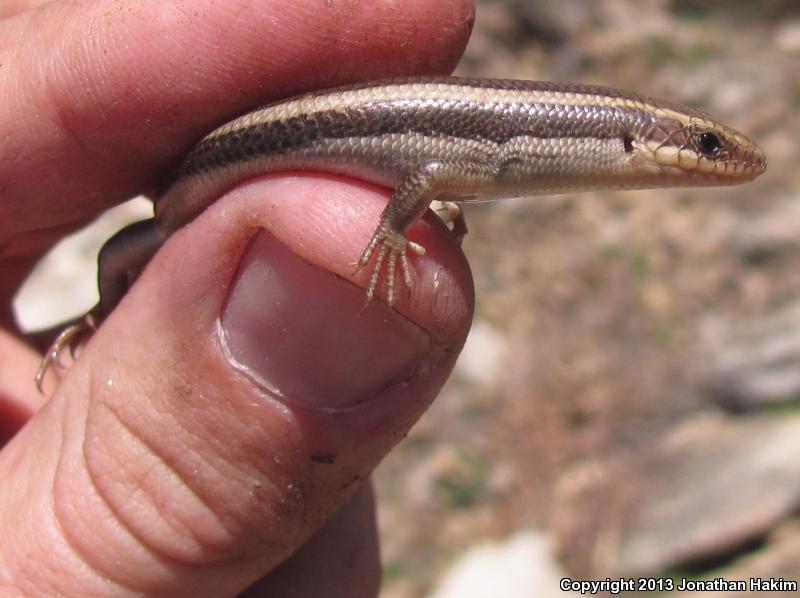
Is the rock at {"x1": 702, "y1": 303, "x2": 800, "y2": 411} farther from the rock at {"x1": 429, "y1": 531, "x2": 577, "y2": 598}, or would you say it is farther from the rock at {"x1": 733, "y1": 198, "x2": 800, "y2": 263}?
the rock at {"x1": 429, "y1": 531, "x2": 577, "y2": 598}

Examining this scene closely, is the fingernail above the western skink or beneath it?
beneath

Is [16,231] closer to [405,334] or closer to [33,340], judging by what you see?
[33,340]

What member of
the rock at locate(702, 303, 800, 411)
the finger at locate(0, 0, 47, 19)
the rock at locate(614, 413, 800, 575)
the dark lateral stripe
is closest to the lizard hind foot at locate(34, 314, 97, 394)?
the dark lateral stripe

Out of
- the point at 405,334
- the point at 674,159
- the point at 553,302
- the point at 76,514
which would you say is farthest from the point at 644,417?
the point at 76,514

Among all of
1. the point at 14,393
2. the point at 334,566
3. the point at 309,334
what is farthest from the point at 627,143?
the point at 14,393

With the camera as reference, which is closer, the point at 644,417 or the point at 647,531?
the point at 647,531

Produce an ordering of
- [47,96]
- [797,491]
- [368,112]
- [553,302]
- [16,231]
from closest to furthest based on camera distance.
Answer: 1. [368,112]
2. [47,96]
3. [16,231]
4. [797,491]
5. [553,302]
